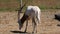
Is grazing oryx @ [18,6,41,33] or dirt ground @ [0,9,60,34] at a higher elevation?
grazing oryx @ [18,6,41,33]

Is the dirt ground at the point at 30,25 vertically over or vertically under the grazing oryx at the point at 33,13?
under

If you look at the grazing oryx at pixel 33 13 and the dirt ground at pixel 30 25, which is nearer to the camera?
the grazing oryx at pixel 33 13

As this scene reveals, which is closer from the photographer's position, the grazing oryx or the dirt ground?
the grazing oryx

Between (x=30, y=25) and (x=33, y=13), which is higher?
(x=33, y=13)

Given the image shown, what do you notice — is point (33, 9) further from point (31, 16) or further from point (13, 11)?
point (13, 11)

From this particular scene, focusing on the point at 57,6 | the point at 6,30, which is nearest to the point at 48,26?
the point at 6,30

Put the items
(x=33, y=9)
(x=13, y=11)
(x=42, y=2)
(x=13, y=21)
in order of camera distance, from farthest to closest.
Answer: (x=42, y=2) < (x=13, y=11) < (x=13, y=21) < (x=33, y=9)

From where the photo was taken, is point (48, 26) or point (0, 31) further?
point (48, 26)

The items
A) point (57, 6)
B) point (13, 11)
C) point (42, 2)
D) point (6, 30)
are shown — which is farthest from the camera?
point (42, 2)

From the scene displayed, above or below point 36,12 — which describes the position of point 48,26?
below

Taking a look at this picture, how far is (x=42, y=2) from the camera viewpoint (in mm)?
22406

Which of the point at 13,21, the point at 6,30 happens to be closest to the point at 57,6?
the point at 13,21

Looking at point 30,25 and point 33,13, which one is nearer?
point 33,13

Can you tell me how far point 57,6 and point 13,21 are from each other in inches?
260
